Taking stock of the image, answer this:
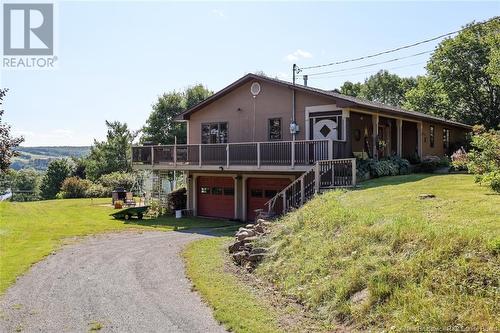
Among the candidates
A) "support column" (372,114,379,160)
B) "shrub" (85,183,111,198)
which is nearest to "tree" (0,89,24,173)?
"support column" (372,114,379,160)

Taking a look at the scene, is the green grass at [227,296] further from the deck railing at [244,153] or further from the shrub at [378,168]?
the shrub at [378,168]

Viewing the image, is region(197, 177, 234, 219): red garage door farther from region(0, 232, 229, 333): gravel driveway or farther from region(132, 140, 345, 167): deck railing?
region(0, 232, 229, 333): gravel driveway

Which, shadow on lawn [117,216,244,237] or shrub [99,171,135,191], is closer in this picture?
shadow on lawn [117,216,244,237]

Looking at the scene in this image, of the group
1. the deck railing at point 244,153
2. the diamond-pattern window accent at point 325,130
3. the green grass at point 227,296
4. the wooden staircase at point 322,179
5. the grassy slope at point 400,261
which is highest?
the diamond-pattern window accent at point 325,130

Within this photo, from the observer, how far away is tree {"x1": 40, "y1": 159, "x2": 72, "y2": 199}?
194 feet

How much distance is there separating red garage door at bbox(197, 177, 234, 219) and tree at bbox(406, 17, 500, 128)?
23819 mm

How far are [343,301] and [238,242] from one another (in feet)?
Answer: 18.8

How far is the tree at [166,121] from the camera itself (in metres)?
46.2

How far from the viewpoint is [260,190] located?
20.9 m

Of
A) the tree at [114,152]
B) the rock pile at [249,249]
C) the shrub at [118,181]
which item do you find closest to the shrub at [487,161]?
the rock pile at [249,249]

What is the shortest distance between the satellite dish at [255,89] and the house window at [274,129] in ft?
5.19

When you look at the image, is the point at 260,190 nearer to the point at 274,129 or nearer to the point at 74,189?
the point at 274,129

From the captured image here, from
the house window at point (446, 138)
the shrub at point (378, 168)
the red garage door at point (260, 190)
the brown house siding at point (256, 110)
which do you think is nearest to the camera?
the shrub at point (378, 168)

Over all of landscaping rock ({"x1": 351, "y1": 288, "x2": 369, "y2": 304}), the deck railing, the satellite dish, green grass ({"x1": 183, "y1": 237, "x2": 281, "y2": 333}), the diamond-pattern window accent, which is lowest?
green grass ({"x1": 183, "y1": 237, "x2": 281, "y2": 333})
